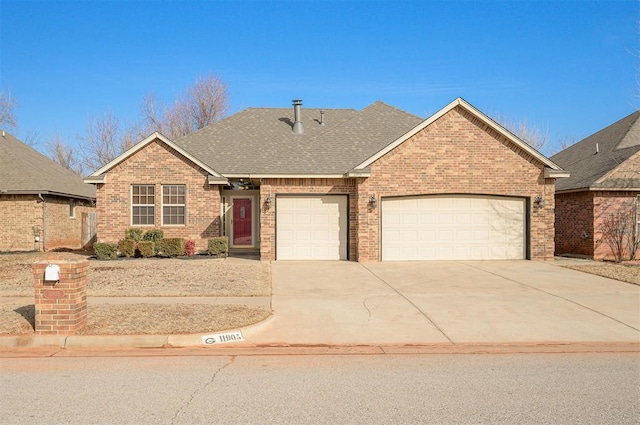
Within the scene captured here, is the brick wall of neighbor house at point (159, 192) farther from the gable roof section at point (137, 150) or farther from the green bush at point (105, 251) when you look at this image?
the green bush at point (105, 251)

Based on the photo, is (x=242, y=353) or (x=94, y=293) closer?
(x=242, y=353)

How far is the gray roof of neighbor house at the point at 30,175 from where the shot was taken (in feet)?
65.8

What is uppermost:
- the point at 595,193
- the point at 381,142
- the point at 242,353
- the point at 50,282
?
the point at 381,142

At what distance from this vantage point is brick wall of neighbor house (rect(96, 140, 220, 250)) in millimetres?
17891

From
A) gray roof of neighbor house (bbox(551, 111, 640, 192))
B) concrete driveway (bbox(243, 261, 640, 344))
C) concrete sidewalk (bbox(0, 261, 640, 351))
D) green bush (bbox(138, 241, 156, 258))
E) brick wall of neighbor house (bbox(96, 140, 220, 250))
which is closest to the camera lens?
concrete sidewalk (bbox(0, 261, 640, 351))

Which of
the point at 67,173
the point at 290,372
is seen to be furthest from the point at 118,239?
the point at 290,372

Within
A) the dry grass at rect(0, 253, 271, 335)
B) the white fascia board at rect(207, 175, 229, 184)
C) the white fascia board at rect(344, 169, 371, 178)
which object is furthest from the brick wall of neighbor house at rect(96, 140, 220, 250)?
the white fascia board at rect(344, 169, 371, 178)

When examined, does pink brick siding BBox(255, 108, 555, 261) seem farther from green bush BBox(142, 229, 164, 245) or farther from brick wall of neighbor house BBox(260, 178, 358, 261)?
green bush BBox(142, 229, 164, 245)

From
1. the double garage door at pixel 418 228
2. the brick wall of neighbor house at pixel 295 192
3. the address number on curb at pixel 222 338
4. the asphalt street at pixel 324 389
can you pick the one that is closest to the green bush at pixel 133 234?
the brick wall of neighbor house at pixel 295 192

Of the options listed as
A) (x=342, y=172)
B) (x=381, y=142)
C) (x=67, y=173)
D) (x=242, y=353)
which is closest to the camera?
(x=242, y=353)

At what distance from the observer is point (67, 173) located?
2631 cm

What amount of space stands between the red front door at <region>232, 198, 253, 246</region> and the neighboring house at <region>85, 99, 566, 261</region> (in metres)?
1.44

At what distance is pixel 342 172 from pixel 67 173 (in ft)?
58.3

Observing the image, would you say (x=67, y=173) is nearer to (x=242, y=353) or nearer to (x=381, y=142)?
(x=381, y=142)
